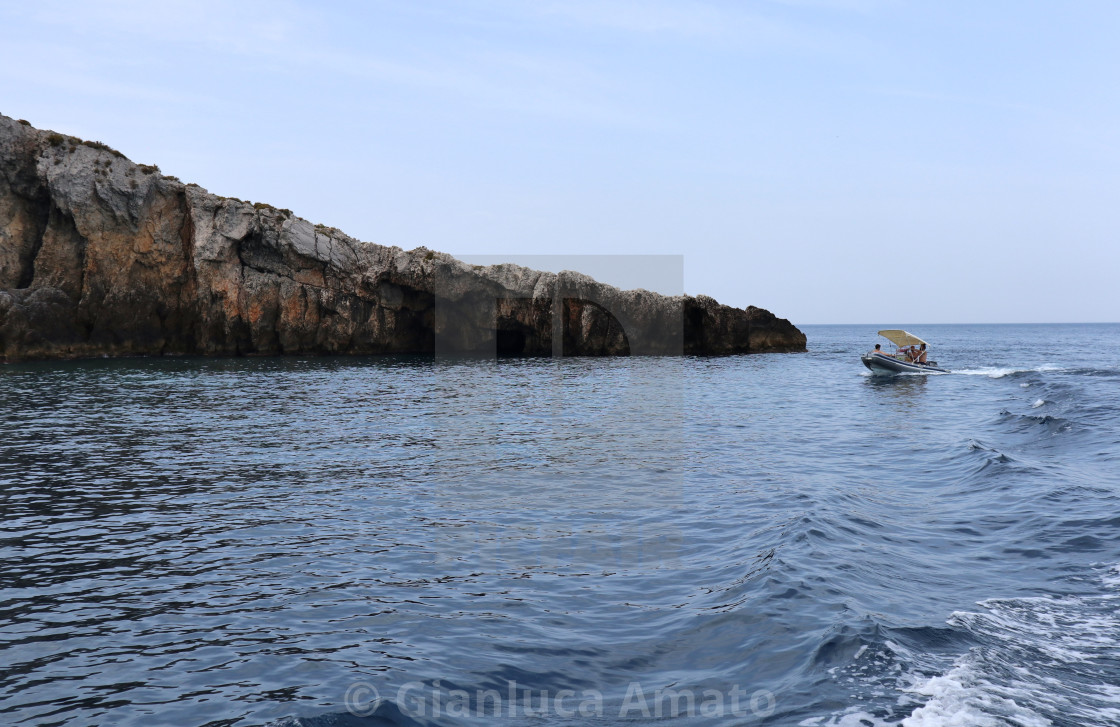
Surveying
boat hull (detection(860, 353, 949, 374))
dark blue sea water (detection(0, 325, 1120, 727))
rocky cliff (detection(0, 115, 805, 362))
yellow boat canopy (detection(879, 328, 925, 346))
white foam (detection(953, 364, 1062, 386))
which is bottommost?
dark blue sea water (detection(0, 325, 1120, 727))

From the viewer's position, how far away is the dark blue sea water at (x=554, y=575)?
7641 mm

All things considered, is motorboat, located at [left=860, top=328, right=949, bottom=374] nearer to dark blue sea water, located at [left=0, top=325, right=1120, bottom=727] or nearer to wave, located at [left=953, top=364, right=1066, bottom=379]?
wave, located at [left=953, top=364, right=1066, bottom=379]

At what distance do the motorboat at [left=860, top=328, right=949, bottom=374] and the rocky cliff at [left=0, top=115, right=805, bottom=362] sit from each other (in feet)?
91.6

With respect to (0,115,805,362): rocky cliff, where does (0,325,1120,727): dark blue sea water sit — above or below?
below

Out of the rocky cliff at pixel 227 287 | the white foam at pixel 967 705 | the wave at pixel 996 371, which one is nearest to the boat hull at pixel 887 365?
the wave at pixel 996 371

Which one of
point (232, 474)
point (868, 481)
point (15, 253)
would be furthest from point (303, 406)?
point (15, 253)

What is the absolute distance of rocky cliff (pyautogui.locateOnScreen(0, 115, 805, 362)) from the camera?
56188 mm

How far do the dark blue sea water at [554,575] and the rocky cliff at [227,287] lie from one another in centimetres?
3700

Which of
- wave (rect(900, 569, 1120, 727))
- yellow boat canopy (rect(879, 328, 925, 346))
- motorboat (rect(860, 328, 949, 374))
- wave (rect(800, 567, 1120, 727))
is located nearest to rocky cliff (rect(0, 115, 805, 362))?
motorboat (rect(860, 328, 949, 374))

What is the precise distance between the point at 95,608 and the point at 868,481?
17.0 metres

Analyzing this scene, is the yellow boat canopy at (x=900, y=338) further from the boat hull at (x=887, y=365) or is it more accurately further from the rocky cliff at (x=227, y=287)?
the rocky cliff at (x=227, y=287)

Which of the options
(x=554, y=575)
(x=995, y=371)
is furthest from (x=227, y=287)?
(x=995, y=371)

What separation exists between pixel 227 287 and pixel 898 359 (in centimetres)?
5340

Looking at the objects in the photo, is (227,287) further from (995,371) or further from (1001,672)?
(1001,672)
